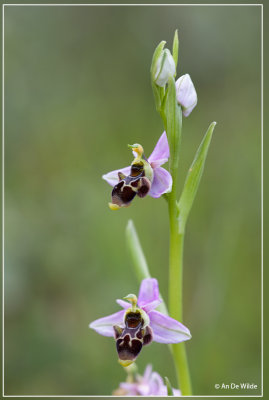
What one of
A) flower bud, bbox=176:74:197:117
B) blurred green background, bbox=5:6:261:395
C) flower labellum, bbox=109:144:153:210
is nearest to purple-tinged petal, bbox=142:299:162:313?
flower labellum, bbox=109:144:153:210

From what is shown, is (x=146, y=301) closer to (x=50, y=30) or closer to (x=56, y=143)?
(x=56, y=143)

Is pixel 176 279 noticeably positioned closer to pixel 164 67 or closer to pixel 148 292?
pixel 148 292

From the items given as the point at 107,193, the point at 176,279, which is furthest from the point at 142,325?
the point at 107,193

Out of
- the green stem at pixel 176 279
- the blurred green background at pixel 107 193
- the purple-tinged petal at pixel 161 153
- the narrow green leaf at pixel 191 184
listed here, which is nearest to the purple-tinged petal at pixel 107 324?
the green stem at pixel 176 279

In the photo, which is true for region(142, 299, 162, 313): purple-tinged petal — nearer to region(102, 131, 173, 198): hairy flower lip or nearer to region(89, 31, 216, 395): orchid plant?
region(89, 31, 216, 395): orchid plant

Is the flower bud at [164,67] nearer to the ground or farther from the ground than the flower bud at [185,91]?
farther from the ground

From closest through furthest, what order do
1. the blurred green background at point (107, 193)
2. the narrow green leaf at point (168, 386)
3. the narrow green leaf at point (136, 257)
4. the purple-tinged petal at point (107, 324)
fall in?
1. the narrow green leaf at point (168, 386)
2. the purple-tinged petal at point (107, 324)
3. the narrow green leaf at point (136, 257)
4. the blurred green background at point (107, 193)

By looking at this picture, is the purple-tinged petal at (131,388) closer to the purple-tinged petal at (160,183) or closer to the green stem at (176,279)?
the green stem at (176,279)

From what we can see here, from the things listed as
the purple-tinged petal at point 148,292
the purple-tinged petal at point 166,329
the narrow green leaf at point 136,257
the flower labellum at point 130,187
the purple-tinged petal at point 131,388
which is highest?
the flower labellum at point 130,187
